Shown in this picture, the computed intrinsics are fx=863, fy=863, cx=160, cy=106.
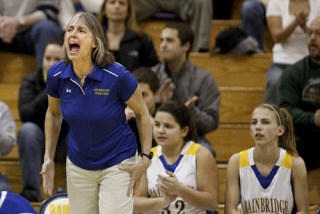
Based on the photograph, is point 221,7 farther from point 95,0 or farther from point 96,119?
point 96,119

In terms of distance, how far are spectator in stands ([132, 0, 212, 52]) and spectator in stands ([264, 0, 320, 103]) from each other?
2.10 ft

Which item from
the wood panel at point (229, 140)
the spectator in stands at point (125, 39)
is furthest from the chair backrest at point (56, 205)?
the wood panel at point (229, 140)

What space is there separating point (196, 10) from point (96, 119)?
334cm

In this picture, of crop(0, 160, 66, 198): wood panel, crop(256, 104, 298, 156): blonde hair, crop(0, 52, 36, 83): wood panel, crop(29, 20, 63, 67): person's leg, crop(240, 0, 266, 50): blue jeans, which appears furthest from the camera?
crop(240, 0, 266, 50): blue jeans

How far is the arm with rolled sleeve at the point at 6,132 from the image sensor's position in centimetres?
566

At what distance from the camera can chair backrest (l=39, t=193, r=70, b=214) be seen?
193 inches

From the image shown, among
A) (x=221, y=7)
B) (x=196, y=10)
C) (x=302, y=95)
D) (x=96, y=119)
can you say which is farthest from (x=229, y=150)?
(x=96, y=119)

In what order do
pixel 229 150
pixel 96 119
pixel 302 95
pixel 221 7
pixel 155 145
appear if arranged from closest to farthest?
pixel 96 119 < pixel 155 145 < pixel 302 95 < pixel 229 150 < pixel 221 7

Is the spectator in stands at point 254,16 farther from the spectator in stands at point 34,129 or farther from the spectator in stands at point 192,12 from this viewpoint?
the spectator in stands at point 34,129

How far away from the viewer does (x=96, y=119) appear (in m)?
3.90

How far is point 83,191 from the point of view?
13.1 feet

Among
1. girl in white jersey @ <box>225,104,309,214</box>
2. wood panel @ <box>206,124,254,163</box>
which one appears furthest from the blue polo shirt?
wood panel @ <box>206,124,254,163</box>

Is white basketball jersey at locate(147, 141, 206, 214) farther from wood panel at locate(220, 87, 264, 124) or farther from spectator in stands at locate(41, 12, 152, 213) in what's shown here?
wood panel at locate(220, 87, 264, 124)

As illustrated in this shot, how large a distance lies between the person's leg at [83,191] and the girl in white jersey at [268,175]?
1.17 meters
